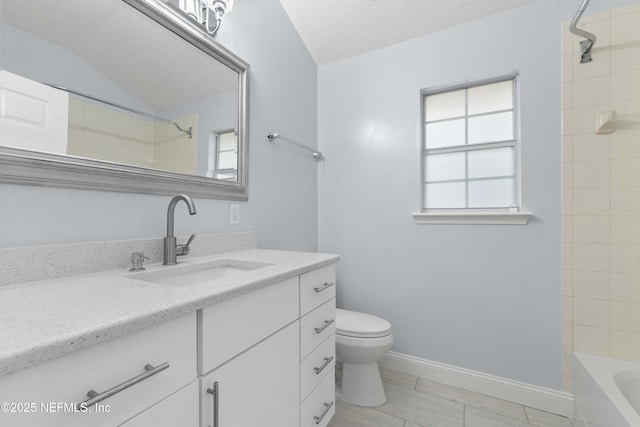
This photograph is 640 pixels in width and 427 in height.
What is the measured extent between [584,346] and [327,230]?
1.71 m

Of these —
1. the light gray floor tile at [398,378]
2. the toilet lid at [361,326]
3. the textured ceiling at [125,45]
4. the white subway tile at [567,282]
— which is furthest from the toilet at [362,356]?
the textured ceiling at [125,45]

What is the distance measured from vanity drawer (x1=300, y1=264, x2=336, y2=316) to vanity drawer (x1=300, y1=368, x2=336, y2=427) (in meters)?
0.38

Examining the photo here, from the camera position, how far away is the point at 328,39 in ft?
7.04

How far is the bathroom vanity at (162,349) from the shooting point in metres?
0.43

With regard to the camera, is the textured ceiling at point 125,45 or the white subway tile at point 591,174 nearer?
the textured ceiling at point 125,45

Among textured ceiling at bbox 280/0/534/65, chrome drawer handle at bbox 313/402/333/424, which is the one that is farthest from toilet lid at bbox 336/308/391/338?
textured ceiling at bbox 280/0/534/65

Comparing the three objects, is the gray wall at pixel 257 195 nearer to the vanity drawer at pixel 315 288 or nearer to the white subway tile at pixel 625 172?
the vanity drawer at pixel 315 288

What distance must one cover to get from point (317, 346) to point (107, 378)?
2.81 ft

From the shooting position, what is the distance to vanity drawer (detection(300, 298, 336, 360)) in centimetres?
110

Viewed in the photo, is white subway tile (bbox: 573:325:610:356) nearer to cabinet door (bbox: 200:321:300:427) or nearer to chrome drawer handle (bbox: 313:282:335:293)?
chrome drawer handle (bbox: 313:282:335:293)

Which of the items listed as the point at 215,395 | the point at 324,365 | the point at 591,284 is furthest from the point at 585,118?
the point at 215,395

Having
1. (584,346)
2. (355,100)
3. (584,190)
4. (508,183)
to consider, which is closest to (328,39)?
(355,100)

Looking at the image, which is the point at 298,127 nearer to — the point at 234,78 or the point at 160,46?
the point at 234,78

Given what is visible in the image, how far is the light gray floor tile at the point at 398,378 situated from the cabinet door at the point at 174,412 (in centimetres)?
159
